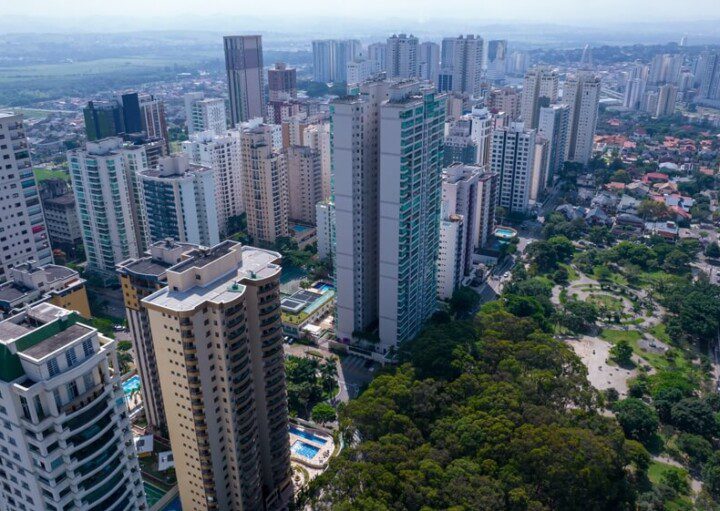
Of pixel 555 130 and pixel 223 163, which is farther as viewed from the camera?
pixel 555 130

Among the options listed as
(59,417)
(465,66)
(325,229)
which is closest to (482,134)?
(325,229)

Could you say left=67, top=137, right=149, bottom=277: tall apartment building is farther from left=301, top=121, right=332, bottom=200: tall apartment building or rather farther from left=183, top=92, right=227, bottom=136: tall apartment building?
left=183, top=92, right=227, bottom=136: tall apartment building

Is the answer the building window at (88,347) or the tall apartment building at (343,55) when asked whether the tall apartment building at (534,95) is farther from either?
the building window at (88,347)

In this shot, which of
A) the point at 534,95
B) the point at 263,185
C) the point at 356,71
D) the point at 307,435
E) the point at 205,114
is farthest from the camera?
the point at 356,71

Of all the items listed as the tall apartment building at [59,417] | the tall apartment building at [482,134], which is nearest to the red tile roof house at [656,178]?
the tall apartment building at [482,134]

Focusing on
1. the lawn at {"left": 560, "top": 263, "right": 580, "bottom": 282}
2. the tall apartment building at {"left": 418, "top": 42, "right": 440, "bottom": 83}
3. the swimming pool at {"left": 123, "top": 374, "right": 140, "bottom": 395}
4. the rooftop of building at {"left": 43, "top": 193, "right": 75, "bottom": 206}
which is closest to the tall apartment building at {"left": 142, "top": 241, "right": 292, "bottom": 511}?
the swimming pool at {"left": 123, "top": 374, "right": 140, "bottom": 395}

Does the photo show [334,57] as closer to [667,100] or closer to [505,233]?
[667,100]

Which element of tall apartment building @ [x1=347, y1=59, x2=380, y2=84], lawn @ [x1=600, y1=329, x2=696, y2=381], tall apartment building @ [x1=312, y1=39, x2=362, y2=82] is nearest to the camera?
lawn @ [x1=600, y1=329, x2=696, y2=381]
